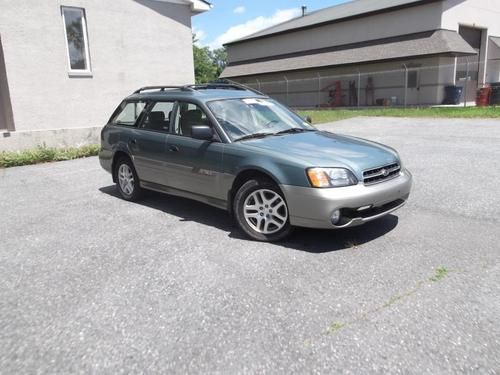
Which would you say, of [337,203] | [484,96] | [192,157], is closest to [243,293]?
[337,203]

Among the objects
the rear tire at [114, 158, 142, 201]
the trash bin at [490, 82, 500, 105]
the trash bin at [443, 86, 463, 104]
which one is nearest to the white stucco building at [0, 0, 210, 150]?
the rear tire at [114, 158, 142, 201]

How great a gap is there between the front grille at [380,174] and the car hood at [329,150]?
0.05 metres

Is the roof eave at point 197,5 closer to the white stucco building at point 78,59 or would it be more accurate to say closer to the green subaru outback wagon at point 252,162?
the white stucco building at point 78,59

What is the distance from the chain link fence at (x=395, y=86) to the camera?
23547mm

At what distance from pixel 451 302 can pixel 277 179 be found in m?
1.90

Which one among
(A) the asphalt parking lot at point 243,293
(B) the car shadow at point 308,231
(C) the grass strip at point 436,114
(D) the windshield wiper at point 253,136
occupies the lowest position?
(A) the asphalt parking lot at point 243,293

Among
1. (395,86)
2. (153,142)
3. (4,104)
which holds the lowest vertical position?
(153,142)

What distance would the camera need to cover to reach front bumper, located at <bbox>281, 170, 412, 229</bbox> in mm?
4113

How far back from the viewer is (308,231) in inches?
193

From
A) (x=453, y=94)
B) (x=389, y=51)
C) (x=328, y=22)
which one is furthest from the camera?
(x=328, y=22)

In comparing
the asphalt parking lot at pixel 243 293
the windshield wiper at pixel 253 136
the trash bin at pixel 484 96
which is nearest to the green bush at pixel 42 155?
the asphalt parking lot at pixel 243 293

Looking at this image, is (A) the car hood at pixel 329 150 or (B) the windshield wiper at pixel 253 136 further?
(B) the windshield wiper at pixel 253 136

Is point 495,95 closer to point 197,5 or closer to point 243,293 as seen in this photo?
point 197,5

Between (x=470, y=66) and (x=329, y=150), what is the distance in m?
24.7
